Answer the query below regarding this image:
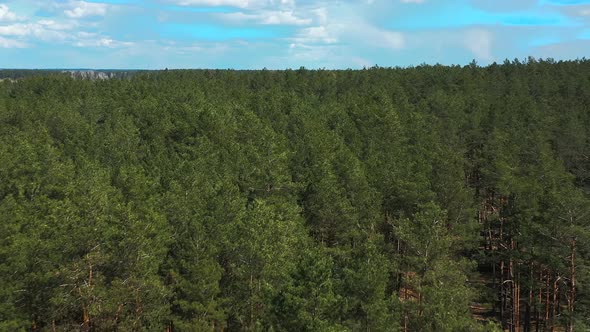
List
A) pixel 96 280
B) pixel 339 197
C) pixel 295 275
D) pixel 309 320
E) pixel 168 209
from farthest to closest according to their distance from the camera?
pixel 339 197 → pixel 168 209 → pixel 96 280 → pixel 295 275 → pixel 309 320

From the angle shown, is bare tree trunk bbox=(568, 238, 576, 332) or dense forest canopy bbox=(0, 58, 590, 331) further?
bare tree trunk bbox=(568, 238, 576, 332)

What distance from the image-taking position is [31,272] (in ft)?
77.3

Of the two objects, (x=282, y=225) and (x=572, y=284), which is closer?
(x=282, y=225)

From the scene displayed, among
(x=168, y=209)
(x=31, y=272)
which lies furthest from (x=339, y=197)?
(x=31, y=272)

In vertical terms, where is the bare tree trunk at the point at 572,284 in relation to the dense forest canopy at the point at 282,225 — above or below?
below

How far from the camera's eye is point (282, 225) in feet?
87.8

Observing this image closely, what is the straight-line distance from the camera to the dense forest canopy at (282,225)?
22.8 m

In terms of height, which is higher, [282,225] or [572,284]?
[282,225]

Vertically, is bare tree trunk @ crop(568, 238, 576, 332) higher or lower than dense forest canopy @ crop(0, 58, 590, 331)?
lower

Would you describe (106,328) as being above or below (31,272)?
below

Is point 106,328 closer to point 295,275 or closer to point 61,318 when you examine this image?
point 61,318

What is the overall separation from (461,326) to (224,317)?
1014 cm

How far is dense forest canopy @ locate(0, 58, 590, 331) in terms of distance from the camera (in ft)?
74.8

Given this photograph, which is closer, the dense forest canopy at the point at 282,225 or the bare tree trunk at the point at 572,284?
the dense forest canopy at the point at 282,225
